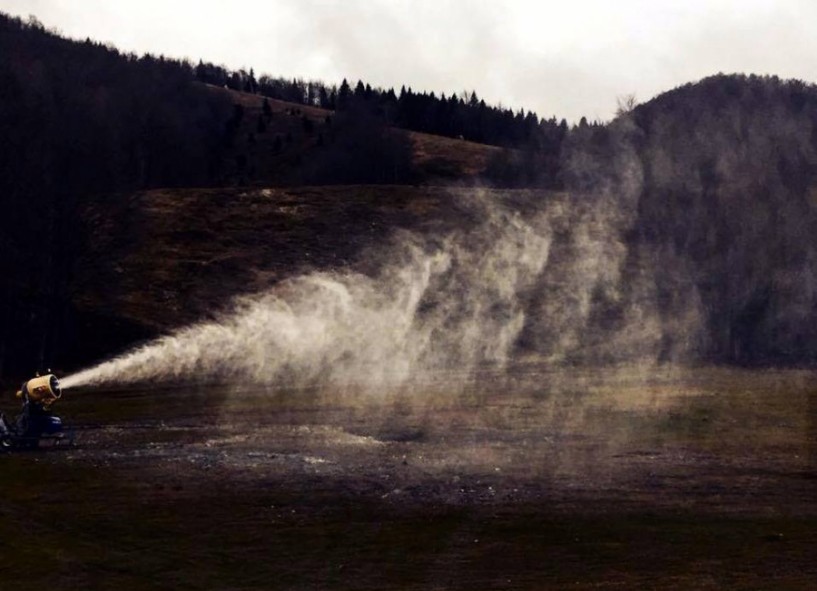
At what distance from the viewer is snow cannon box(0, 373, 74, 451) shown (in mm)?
39344

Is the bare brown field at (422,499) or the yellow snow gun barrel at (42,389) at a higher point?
the yellow snow gun barrel at (42,389)

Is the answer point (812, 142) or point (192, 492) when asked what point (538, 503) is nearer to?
point (192, 492)

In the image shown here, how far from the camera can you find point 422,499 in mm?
30516

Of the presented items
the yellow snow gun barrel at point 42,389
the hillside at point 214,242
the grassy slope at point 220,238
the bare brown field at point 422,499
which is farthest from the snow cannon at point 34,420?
the grassy slope at point 220,238

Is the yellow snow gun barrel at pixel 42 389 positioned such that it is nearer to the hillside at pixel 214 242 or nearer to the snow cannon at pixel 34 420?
the snow cannon at pixel 34 420

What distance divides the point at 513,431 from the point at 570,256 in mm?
61021

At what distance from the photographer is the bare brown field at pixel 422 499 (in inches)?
914

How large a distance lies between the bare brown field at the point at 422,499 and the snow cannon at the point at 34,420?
0.98 meters

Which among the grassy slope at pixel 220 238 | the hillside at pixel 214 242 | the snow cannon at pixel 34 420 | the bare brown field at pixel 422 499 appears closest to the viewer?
the bare brown field at pixel 422 499

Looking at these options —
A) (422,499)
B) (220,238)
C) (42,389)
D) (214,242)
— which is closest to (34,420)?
(42,389)

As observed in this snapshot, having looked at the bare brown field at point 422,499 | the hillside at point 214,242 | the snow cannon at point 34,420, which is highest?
the hillside at point 214,242

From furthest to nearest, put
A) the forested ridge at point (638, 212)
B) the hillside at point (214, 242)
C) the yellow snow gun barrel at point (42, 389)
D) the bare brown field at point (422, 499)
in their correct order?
the hillside at point (214, 242) → the forested ridge at point (638, 212) → the yellow snow gun barrel at point (42, 389) → the bare brown field at point (422, 499)

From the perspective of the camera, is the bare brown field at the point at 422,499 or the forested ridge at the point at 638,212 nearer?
the bare brown field at the point at 422,499

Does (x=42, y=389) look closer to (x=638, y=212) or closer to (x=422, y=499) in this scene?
(x=422, y=499)
